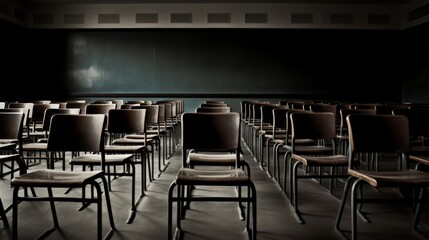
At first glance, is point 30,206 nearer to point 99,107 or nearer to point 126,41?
point 99,107

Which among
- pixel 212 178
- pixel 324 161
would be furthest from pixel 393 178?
pixel 212 178

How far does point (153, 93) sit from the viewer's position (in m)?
12.4

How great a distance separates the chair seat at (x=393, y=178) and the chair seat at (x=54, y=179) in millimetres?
1843

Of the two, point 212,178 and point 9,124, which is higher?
point 9,124

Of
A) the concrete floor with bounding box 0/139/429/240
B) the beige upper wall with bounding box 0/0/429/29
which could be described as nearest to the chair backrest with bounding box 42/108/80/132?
the concrete floor with bounding box 0/139/429/240

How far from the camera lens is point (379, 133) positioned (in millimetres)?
2969

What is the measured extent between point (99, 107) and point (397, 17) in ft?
34.6

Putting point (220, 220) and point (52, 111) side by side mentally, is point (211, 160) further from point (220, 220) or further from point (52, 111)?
point (52, 111)

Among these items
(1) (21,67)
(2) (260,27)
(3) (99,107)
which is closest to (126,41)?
(1) (21,67)

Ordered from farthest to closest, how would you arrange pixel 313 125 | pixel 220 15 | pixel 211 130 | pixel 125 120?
pixel 220 15
pixel 125 120
pixel 313 125
pixel 211 130

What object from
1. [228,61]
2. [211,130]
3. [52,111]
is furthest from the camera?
[228,61]

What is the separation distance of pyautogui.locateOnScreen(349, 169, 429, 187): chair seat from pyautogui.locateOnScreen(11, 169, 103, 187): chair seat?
1.84 m

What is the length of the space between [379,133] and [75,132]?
2.35 m

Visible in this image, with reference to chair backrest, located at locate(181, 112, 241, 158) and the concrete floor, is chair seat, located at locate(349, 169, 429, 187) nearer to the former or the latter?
the concrete floor
